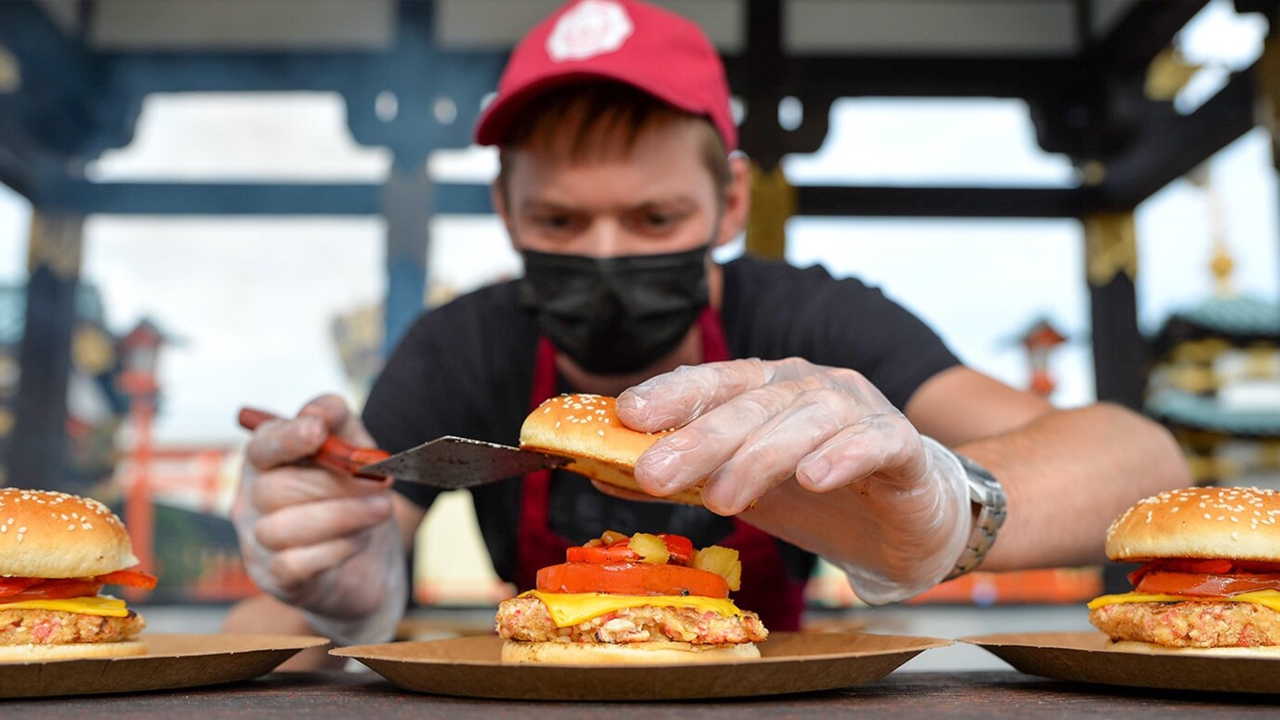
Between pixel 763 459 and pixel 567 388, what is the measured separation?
135cm

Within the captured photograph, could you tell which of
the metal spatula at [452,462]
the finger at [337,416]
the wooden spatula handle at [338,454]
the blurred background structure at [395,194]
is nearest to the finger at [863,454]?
the metal spatula at [452,462]

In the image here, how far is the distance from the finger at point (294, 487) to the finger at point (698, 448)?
774 millimetres

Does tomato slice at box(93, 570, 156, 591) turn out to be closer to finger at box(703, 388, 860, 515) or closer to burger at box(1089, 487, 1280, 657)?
finger at box(703, 388, 860, 515)

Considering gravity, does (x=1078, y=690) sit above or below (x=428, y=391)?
below

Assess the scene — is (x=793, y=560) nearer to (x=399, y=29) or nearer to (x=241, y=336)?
(x=399, y=29)

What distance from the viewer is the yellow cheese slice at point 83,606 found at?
1375 millimetres

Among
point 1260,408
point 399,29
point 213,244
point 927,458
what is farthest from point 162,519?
point 1260,408

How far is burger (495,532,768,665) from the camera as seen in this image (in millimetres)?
1312

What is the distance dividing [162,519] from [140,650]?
25.2 feet

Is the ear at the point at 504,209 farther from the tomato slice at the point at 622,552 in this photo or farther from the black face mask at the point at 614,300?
the tomato slice at the point at 622,552

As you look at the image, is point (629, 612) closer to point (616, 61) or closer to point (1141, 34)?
point (616, 61)

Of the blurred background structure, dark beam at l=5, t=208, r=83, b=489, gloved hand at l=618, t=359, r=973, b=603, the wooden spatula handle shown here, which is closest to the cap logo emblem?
the wooden spatula handle

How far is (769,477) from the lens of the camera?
120 cm

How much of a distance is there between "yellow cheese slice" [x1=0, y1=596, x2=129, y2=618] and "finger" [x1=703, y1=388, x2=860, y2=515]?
878 millimetres
